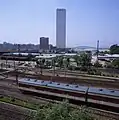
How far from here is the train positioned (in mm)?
17078

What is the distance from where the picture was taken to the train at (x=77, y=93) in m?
17.1

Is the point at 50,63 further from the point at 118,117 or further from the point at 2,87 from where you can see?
the point at 118,117

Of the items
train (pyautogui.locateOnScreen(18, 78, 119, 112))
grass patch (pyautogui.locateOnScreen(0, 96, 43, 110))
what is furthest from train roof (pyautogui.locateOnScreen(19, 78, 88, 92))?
grass patch (pyautogui.locateOnScreen(0, 96, 43, 110))

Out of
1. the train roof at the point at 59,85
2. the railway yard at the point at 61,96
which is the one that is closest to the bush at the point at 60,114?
the railway yard at the point at 61,96

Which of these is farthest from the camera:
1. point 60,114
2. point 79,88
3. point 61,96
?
point 61,96

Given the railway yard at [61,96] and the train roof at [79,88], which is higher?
the train roof at [79,88]

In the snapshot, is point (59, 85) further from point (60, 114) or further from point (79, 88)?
point (60, 114)

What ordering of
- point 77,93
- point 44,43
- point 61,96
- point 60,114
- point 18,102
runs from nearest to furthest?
point 60,114
point 18,102
point 77,93
point 61,96
point 44,43

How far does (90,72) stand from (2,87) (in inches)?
630

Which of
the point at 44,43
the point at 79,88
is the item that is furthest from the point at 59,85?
the point at 44,43

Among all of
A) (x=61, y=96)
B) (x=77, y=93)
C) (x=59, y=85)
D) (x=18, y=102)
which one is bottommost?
(x=18, y=102)

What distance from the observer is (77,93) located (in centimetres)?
1880

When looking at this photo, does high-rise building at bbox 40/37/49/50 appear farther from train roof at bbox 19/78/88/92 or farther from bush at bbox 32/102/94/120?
bush at bbox 32/102/94/120

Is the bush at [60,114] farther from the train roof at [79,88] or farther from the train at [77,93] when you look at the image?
the train roof at [79,88]
